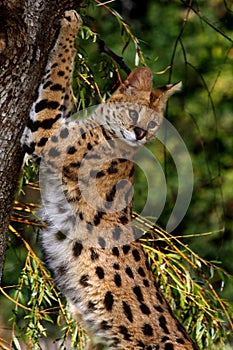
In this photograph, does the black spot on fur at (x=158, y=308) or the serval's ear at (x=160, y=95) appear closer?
the black spot on fur at (x=158, y=308)

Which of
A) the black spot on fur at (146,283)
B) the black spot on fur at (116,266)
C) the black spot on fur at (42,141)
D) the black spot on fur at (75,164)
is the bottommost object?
the black spot on fur at (146,283)

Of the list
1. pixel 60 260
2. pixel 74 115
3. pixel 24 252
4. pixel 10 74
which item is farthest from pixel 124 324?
pixel 24 252

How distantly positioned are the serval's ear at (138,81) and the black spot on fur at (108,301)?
2.89 feet

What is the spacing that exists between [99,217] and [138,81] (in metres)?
0.61

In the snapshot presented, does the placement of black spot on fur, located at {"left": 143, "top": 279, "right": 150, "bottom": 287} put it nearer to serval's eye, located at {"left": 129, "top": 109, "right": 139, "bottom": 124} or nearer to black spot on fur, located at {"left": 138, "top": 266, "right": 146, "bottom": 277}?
black spot on fur, located at {"left": 138, "top": 266, "right": 146, "bottom": 277}

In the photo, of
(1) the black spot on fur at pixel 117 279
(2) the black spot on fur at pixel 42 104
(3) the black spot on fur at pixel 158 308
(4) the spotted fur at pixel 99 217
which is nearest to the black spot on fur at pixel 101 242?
(4) the spotted fur at pixel 99 217

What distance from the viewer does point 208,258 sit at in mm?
6742

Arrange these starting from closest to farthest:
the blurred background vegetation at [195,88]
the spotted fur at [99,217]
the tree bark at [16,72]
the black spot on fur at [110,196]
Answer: the tree bark at [16,72] < the spotted fur at [99,217] < the black spot on fur at [110,196] < the blurred background vegetation at [195,88]

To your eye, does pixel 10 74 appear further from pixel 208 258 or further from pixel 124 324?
pixel 208 258

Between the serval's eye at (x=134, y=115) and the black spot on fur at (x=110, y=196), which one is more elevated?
the serval's eye at (x=134, y=115)

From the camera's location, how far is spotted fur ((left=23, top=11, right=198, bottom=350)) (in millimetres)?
3910

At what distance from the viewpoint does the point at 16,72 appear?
3.24 metres

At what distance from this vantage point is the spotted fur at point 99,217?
391 cm

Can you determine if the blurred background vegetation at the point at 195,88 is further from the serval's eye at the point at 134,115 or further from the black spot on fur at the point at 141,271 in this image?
the black spot on fur at the point at 141,271
